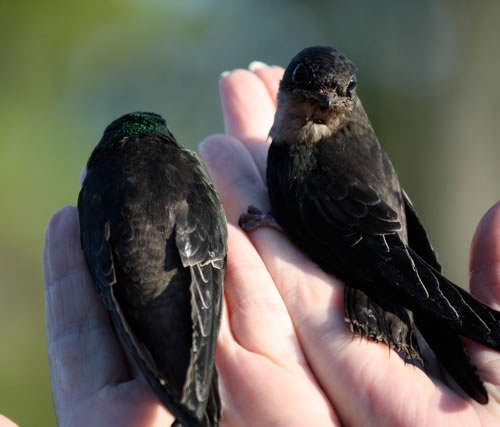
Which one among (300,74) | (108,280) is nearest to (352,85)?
(300,74)

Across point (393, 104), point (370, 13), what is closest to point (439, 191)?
point (393, 104)

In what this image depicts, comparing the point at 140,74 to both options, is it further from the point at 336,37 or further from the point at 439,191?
the point at 439,191

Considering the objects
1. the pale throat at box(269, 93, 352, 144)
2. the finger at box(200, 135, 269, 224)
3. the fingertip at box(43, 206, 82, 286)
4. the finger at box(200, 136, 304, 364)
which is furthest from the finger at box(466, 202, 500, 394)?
the fingertip at box(43, 206, 82, 286)

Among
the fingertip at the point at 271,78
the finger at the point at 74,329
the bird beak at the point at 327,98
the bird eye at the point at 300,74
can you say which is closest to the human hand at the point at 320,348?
the finger at the point at 74,329

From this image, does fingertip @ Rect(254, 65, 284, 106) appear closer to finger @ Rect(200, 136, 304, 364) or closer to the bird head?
the bird head

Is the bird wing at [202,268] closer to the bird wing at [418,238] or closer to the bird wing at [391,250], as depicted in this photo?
the bird wing at [391,250]

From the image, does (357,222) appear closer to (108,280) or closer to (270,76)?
(108,280)
